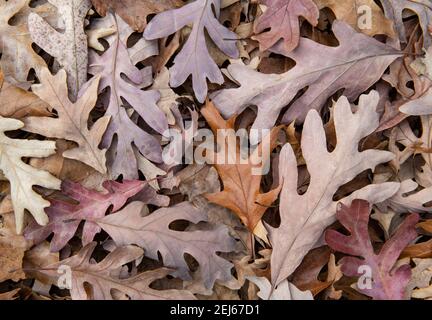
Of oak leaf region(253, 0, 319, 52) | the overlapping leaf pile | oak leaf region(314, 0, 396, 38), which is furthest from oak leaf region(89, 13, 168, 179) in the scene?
oak leaf region(314, 0, 396, 38)

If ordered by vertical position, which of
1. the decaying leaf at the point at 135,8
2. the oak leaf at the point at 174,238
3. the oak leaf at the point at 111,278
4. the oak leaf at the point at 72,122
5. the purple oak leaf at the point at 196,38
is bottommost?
the oak leaf at the point at 111,278

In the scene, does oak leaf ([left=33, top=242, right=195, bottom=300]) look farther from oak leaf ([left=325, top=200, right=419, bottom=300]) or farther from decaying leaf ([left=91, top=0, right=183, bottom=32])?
decaying leaf ([left=91, top=0, right=183, bottom=32])

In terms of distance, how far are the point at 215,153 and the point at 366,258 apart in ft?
1.37

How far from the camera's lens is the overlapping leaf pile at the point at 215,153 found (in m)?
1.33

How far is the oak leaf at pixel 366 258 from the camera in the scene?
130 cm

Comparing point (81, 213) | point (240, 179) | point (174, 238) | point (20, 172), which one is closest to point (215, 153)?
point (240, 179)

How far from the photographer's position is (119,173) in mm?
1380

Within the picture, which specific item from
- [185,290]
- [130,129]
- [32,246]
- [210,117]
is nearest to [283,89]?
[210,117]

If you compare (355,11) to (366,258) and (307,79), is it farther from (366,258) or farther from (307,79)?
(366,258)

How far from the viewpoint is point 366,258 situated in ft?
4.31

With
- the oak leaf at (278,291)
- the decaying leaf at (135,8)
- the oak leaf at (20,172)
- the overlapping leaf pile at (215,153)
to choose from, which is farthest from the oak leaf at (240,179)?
the oak leaf at (20,172)

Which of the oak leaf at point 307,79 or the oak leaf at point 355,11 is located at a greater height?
the oak leaf at point 355,11

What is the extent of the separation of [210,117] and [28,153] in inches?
17.2

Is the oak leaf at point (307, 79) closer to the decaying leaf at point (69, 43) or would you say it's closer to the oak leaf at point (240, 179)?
the oak leaf at point (240, 179)
